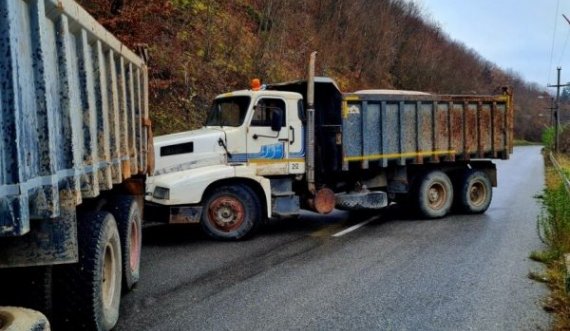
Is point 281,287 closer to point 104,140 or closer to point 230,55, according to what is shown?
point 104,140

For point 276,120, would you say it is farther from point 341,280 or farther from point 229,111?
point 341,280

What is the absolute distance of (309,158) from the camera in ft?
31.6

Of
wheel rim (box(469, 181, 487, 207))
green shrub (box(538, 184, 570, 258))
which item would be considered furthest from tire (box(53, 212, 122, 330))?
wheel rim (box(469, 181, 487, 207))

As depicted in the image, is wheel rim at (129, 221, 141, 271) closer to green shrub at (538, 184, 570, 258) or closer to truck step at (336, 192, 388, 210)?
truck step at (336, 192, 388, 210)

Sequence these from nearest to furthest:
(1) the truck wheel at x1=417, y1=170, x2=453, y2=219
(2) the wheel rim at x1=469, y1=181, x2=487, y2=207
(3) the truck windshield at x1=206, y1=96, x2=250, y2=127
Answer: (3) the truck windshield at x1=206, y1=96, x2=250, y2=127 → (1) the truck wheel at x1=417, y1=170, x2=453, y2=219 → (2) the wheel rim at x1=469, y1=181, x2=487, y2=207

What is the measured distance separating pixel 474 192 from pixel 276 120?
5.31 metres

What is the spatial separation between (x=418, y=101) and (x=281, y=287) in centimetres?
619

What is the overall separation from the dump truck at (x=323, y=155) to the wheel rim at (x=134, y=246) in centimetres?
183

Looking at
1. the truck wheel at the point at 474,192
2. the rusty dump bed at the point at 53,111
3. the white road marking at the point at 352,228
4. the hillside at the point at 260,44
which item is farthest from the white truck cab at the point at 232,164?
the hillside at the point at 260,44

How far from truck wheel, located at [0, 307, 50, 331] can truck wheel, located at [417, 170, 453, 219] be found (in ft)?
30.1

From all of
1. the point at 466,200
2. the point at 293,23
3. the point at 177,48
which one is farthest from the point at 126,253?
the point at 293,23

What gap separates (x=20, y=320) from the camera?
2844mm

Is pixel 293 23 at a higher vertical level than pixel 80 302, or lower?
higher

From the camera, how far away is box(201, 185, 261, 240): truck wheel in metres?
8.70
